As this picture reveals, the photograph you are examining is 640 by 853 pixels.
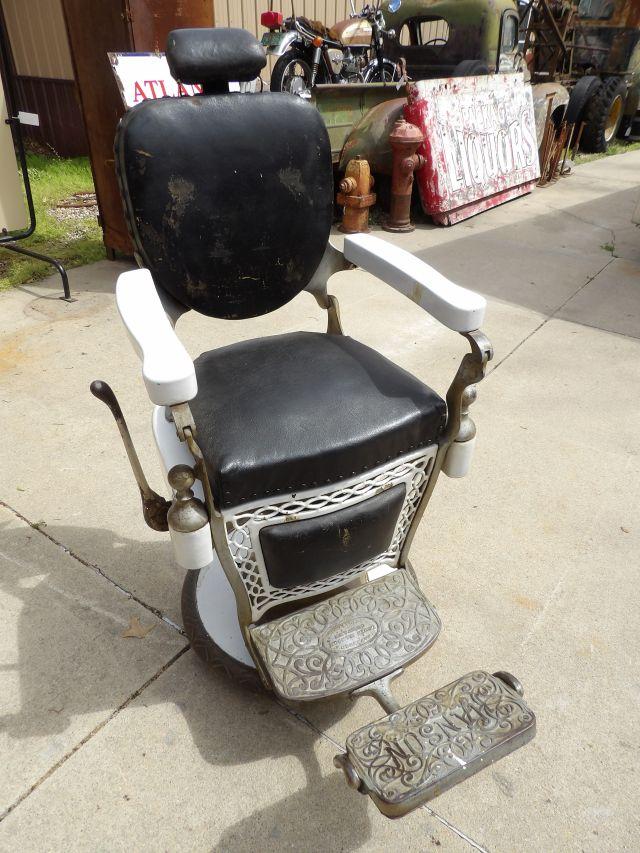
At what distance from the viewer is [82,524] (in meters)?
1.86

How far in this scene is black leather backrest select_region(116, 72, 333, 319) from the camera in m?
1.33

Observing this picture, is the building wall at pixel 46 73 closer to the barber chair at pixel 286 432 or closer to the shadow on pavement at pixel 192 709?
the barber chair at pixel 286 432

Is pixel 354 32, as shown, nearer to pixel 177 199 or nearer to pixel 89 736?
pixel 177 199

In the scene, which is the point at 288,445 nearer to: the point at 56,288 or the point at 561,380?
the point at 561,380

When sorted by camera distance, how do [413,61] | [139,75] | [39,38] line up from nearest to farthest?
[139,75], [413,61], [39,38]

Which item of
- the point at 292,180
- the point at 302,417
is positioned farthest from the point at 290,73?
the point at 302,417

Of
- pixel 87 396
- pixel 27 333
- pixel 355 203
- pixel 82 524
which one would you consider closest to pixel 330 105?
pixel 355 203

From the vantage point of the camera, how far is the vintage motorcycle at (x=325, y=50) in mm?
5391

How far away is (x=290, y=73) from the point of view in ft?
18.4

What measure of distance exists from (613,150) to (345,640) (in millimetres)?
8898

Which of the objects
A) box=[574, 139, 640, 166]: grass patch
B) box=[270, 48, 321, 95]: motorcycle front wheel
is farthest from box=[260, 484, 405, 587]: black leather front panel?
box=[574, 139, 640, 166]: grass patch

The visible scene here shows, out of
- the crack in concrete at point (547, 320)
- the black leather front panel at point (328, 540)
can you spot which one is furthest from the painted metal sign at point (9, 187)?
the black leather front panel at point (328, 540)

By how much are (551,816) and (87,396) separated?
6.77 ft

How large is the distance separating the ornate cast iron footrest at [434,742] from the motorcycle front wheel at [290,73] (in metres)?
5.40
